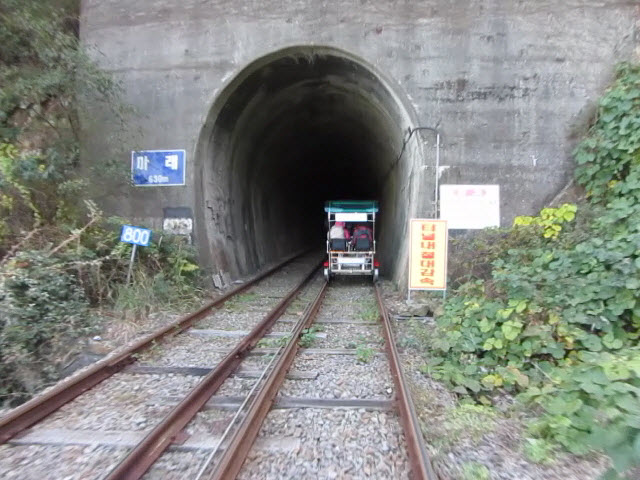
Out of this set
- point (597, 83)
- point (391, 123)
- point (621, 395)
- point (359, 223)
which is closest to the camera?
point (621, 395)

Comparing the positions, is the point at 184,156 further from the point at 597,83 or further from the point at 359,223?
the point at 597,83

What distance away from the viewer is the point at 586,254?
223 inches

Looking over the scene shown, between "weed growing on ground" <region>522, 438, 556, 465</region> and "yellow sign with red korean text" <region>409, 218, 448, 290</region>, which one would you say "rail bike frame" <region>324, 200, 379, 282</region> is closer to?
"yellow sign with red korean text" <region>409, 218, 448, 290</region>

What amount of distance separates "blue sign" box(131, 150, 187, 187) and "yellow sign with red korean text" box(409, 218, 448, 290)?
5.03m

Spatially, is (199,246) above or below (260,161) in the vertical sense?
below

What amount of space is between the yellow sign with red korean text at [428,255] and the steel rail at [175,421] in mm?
3313

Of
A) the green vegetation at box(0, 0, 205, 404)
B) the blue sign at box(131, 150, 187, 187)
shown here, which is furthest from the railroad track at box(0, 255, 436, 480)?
the blue sign at box(131, 150, 187, 187)

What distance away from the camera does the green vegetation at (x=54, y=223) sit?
562 cm

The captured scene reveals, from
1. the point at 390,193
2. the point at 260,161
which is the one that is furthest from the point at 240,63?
the point at 390,193

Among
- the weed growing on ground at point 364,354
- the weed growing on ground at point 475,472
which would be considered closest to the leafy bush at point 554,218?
the weed growing on ground at point 364,354

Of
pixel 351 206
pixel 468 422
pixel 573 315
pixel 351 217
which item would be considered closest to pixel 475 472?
pixel 468 422

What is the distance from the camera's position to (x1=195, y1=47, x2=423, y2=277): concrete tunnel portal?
9914mm

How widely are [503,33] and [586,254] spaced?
17.5 ft

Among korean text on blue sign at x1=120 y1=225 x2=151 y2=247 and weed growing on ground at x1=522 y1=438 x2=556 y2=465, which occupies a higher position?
korean text on blue sign at x1=120 y1=225 x2=151 y2=247
